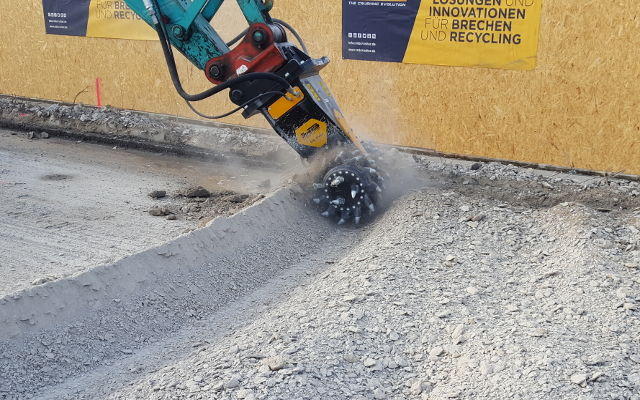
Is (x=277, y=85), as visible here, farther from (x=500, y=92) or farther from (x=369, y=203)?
(x=500, y=92)

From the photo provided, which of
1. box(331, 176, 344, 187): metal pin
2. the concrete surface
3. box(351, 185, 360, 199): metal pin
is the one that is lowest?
the concrete surface

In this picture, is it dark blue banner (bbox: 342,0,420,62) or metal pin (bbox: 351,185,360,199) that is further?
dark blue banner (bbox: 342,0,420,62)

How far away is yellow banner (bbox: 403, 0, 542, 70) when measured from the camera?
7805 mm

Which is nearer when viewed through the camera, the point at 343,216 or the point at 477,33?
the point at 343,216

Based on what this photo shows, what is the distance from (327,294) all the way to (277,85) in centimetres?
211

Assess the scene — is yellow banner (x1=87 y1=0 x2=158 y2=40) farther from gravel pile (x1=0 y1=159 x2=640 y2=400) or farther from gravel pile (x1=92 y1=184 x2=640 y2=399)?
gravel pile (x1=92 y1=184 x2=640 y2=399)

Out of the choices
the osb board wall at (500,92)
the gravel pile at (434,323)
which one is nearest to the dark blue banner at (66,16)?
the osb board wall at (500,92)

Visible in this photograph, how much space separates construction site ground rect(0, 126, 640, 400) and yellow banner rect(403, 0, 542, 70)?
49.5 inches

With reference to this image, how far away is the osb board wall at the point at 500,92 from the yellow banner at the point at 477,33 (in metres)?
0.11

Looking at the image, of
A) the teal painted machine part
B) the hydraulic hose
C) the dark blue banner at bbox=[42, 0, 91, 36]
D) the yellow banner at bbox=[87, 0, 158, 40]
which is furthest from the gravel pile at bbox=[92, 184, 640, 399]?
the dark blue banner at bbox=[42, 0, 91, 36]

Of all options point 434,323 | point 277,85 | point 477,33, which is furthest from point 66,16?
point 434,323

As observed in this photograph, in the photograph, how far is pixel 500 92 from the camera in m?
8.12

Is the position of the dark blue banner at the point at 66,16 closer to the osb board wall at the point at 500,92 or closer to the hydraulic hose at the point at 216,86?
the osb board wall at the point at 500,92

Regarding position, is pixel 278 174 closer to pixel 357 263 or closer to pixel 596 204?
pixel 357 263
